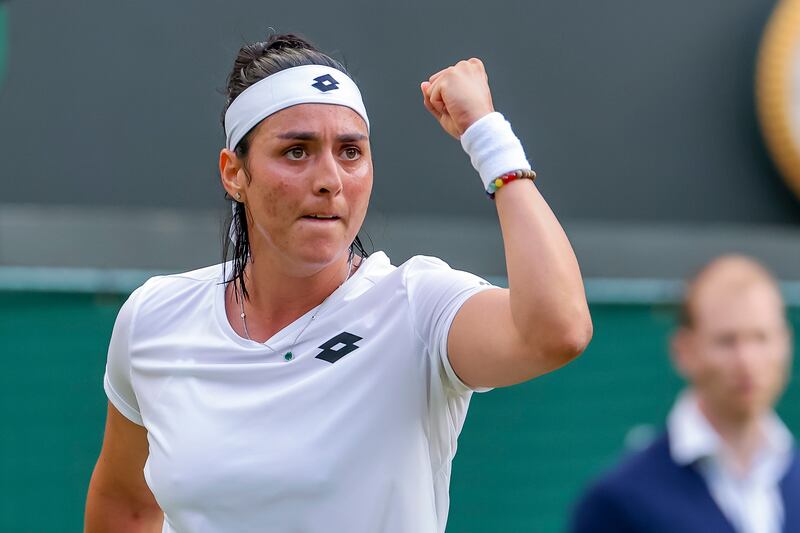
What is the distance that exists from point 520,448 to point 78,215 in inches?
77.7

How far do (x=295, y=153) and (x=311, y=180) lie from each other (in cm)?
7

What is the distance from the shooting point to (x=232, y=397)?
2.42 metres

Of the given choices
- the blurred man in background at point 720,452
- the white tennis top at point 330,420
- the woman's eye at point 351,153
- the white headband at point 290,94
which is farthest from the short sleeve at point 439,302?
the blurred man in background at point 720,452

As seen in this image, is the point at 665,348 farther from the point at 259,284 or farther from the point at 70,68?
the point at 259,284

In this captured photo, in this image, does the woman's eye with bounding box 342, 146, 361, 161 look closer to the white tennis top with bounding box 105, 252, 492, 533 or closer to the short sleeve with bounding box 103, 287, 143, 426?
the white tennis top with bounding box 105, 252, 492, 533

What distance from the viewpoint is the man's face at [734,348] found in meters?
2.64

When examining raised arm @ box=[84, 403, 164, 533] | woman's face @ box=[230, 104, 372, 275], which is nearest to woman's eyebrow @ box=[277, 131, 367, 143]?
woman's face @ box=[230, 104, 372, 275]

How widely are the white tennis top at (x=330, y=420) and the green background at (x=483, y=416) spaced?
2.93m

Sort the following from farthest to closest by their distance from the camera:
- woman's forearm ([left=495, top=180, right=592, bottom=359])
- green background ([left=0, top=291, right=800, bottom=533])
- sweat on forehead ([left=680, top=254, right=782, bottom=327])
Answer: green background ([left=0, top=291, right=800, bottom=533])
sweat on forehead ([left=680, top=254, right=782, bottom=327])
woman's forearm ([left=495, top=180, right=592, bottom=359])

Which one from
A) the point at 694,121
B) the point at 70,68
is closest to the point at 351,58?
the point at 70,68

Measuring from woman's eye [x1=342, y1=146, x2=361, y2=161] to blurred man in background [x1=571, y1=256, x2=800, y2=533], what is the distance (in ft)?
2.49

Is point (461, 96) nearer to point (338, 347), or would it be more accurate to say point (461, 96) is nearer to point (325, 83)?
point (325, 83)

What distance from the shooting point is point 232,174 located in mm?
2604

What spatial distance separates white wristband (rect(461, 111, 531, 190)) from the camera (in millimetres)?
2236
